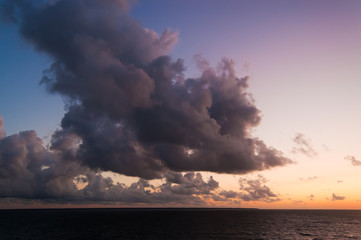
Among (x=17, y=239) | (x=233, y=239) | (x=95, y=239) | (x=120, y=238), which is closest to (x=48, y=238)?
(x=17, y=239)

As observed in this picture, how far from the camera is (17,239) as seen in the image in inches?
3644

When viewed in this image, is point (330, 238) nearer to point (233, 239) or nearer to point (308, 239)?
point (308, 239)

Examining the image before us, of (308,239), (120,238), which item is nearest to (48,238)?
(120,238)

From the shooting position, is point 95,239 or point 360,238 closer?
point 95,239

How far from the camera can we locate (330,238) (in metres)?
100

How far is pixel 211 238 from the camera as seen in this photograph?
9156cm

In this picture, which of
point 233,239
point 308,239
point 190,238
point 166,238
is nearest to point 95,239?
point 166,238

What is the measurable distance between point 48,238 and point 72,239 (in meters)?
11.3

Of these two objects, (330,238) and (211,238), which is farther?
(330,238)

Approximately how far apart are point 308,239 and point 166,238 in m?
52.9

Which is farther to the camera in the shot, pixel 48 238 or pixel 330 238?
pixel 330 238

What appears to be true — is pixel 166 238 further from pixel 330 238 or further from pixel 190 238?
pixel 330 238

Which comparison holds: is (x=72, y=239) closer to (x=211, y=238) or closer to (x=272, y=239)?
(x=211, y=238)

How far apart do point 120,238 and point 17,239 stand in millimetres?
37405
